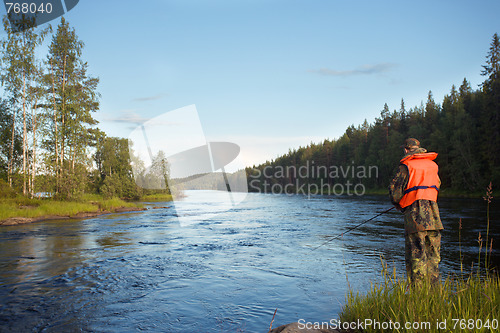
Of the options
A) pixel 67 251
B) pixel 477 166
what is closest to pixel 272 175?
pixel 477 166

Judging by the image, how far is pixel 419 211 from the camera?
5113 millimetres

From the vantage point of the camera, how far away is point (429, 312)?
379 centimetres

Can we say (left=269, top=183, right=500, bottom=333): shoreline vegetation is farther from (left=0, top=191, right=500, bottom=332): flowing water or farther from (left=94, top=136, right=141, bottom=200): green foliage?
(left=94, top=136, right=141, bottom=200): green foliage

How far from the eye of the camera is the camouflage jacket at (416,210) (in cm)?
502

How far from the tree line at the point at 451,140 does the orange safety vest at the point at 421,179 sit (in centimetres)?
2937

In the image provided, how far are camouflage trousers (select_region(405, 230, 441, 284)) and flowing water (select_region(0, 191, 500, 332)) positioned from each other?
62.9 inches

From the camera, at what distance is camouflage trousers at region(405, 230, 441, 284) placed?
4973mm

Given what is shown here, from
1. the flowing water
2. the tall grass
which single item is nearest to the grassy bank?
the flowing water

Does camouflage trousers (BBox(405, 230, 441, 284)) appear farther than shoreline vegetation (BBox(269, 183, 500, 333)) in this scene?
Yes

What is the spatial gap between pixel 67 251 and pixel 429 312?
11888 millimetres

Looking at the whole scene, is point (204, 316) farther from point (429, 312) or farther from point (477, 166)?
point (477, 166)

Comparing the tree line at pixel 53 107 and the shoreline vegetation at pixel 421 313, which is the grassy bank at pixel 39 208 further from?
the shoreline vegetation at pixel 421 313

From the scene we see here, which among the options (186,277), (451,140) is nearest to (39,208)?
(186,277)

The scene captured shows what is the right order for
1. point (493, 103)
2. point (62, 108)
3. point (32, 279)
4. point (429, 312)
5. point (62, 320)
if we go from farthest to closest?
point (493, 103), point (62, 108), point (32, 279), point (62, 320), point (429, 312)
